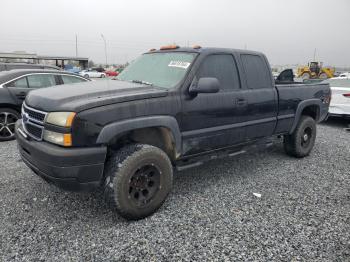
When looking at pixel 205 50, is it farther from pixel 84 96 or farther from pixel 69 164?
pixel 69 164

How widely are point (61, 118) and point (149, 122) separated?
33.6 inches

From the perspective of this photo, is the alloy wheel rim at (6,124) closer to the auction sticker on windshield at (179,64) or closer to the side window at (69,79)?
the side window at (69,79)

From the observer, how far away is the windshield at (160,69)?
3.43 meters

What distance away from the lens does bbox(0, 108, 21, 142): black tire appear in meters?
5.86

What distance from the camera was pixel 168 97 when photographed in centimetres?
310

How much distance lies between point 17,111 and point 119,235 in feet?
15.1

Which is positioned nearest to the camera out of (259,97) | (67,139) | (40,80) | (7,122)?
(67,139)

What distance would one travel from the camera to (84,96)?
2779 mm

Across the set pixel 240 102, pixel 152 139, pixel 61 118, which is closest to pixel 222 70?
→ pixel 240 102

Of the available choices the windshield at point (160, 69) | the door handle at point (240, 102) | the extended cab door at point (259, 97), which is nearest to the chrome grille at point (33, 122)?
the windshield at point (160, 69)

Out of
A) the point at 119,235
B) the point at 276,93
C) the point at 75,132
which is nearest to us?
the point at 75,132

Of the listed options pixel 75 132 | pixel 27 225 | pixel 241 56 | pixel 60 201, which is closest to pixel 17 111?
pixel 60 201

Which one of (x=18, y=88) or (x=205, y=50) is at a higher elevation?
(x=205, y=50)

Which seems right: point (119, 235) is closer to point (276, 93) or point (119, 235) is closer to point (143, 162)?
point (143, 162)
